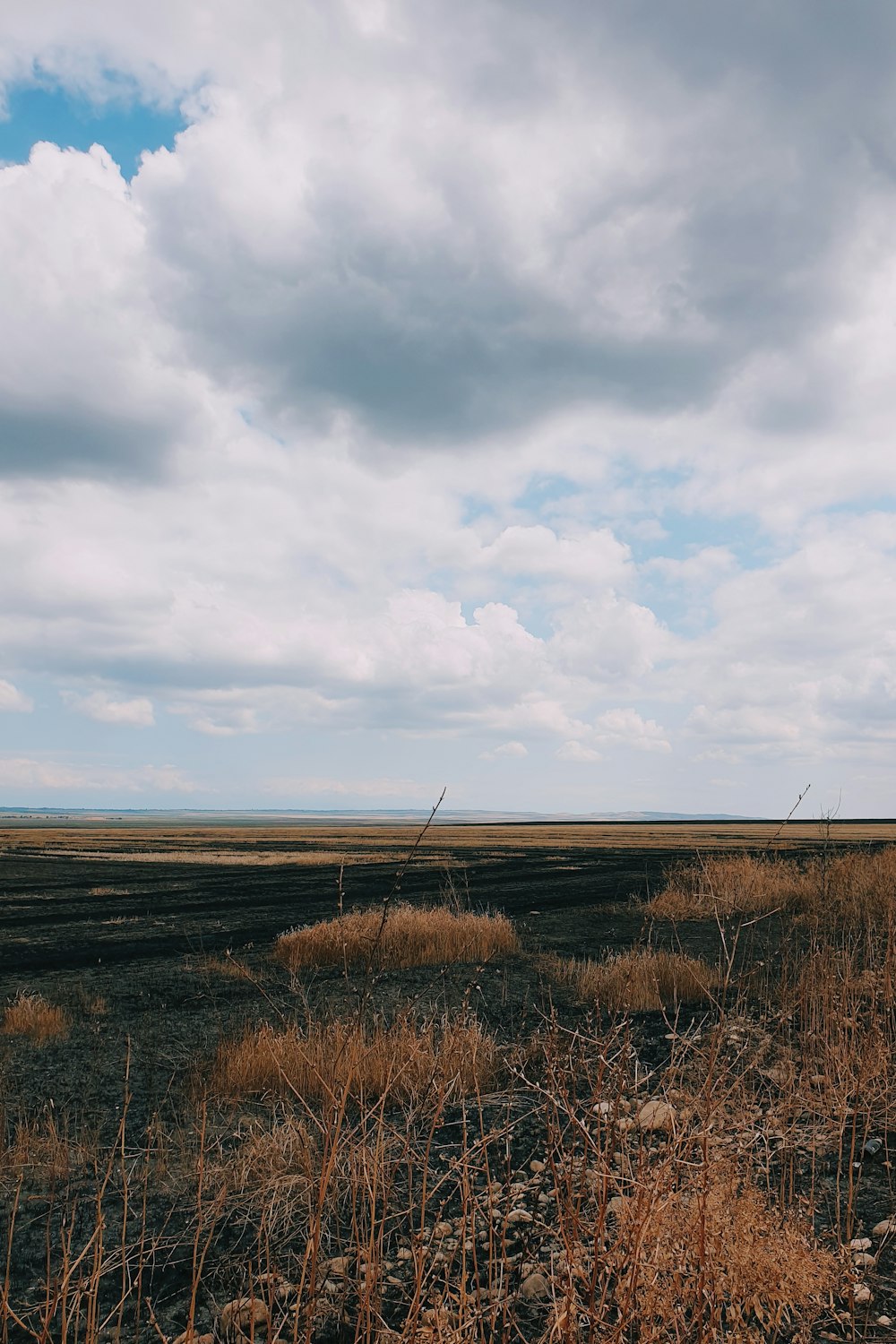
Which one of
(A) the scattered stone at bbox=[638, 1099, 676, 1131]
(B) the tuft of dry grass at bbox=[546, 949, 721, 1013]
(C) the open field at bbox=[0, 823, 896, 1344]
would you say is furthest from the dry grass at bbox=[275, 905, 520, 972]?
(A) the scattered stone at bbox=[638, 1099, 676, 1131]

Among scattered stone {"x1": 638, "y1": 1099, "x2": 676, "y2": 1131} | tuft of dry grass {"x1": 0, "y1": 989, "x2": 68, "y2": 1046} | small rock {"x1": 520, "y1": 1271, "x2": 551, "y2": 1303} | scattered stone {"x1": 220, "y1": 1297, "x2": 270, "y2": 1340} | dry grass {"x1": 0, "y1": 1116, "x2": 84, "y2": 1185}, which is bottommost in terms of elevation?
tuft of dry grass {"x1": 0, "y1": 989, "x2": 68, "y2": 1046}

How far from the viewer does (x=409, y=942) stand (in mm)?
14531

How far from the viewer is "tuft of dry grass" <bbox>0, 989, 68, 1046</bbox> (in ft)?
32.3

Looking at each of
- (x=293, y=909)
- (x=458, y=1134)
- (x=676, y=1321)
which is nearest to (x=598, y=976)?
(x=458, y=1134)

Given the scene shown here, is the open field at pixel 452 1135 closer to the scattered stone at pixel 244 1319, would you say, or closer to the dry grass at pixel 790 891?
the scattered stone at pixel 244 1319

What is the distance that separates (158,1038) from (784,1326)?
7.93 m

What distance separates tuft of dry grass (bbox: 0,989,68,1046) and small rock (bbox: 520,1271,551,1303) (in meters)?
7.79

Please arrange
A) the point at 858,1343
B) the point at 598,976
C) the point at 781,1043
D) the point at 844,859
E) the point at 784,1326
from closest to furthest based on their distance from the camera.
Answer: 1. the point at 858,1343
2. the point at 784,1326
3. the point at 781,1043
4. the point at 598,976
5. the point at 844,859

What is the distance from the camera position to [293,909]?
23641mm

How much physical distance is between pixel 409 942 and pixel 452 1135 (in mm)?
8653

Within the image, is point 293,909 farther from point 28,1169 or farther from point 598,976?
point 28,1169

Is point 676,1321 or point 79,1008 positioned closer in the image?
point 676,1321

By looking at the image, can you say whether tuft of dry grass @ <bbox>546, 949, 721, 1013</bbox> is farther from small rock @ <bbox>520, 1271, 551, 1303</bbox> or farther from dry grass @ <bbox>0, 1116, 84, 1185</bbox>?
dry grass @ <bbox>0, 1116, 84, 1185</bbox>

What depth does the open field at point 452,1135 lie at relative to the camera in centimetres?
305
